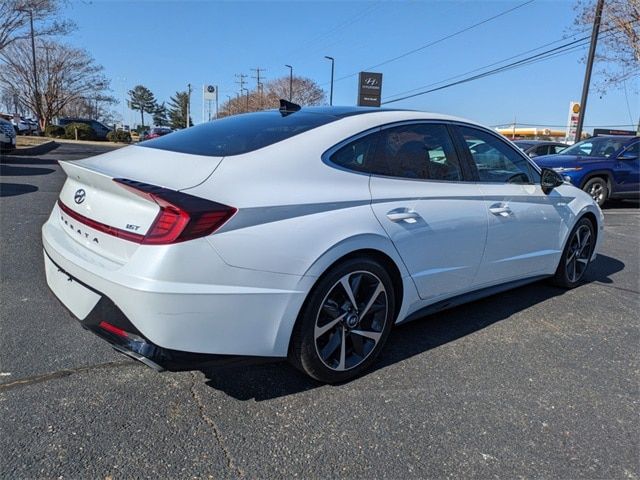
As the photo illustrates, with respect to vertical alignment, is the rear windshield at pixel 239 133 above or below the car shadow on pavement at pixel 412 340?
above

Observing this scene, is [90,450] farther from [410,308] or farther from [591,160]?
[591,160]

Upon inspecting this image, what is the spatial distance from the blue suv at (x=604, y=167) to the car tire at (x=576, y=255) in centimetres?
594

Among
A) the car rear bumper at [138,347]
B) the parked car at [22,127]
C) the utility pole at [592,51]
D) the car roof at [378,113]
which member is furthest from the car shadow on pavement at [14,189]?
the parked car at [22,127]

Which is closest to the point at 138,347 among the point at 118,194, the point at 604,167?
the point at 118,194

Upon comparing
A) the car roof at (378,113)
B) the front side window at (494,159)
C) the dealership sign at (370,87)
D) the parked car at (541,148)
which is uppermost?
the dealership sign at (370,87)

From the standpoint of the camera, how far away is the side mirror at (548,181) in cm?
423

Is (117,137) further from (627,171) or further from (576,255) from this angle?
(576,255)

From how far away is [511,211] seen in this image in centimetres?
382

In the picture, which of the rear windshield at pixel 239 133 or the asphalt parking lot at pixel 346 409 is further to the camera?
the rear windshield at pixel 239 133

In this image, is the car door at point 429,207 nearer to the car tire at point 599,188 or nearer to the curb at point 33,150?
the car tire at point 599,188

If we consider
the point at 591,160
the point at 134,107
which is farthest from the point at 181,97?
the point at 591,160

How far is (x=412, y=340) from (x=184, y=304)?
189cm

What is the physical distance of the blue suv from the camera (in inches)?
414

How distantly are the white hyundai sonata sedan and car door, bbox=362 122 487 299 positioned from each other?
0.04ft
